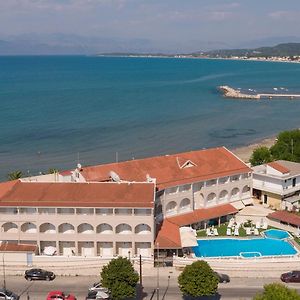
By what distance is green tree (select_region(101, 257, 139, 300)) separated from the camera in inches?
1334

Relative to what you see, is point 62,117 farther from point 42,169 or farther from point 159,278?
point 159,278

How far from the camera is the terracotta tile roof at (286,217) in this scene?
49.2 m

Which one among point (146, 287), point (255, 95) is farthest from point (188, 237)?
point (255, 95)

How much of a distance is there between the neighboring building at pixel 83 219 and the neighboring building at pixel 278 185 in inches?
673

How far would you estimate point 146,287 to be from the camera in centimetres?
3800

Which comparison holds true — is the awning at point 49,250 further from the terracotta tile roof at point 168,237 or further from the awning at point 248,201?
the awning at point 248,201

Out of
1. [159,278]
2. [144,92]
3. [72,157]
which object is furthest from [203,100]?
[159,278]

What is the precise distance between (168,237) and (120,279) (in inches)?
399

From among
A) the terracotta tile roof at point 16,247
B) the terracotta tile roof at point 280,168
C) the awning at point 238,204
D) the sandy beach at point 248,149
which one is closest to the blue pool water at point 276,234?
the awning at point 238,204

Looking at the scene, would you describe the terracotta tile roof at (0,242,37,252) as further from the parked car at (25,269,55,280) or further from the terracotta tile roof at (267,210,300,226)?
the terracotta tile roof at (267,210,300,226)

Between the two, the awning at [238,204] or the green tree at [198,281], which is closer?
the green tree at [198,281]

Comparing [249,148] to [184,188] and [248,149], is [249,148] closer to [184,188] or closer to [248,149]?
[248,149]

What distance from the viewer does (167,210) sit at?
48812 mm

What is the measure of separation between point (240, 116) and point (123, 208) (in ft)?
322
